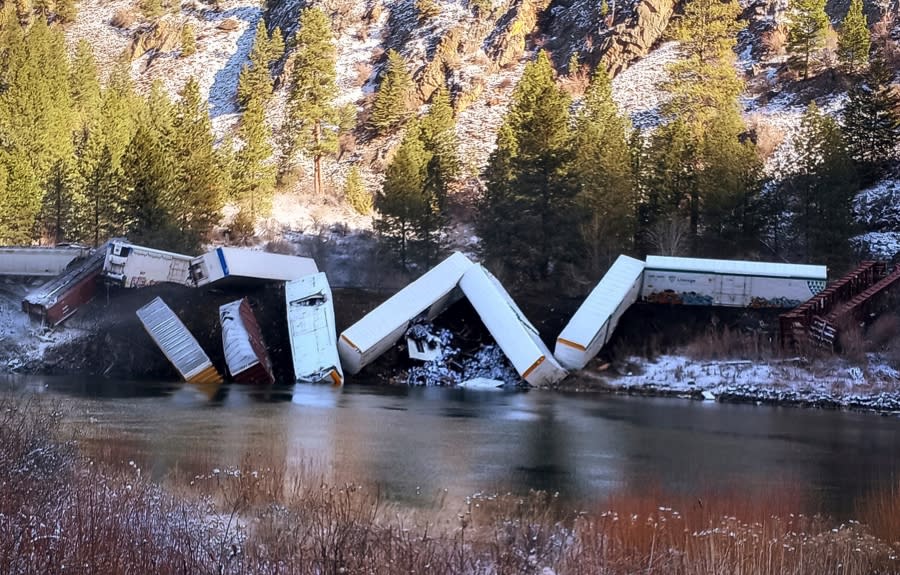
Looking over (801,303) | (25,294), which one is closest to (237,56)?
(25,294)

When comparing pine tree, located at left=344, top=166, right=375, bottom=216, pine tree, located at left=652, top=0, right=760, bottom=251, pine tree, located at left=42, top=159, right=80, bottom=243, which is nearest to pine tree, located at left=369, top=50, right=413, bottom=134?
pine tree, located at left=344, top=166, right=375, bottom=216

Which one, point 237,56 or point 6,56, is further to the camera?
Result: point 237,56

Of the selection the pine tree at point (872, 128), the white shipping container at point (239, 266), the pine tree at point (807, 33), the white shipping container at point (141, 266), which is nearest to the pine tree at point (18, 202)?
the white shipping container at point (141, 266)

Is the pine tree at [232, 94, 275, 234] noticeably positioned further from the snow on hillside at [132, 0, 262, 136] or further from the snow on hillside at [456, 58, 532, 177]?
the snow on hillside at [132, 0, 262, 136]

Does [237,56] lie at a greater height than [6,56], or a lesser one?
greater

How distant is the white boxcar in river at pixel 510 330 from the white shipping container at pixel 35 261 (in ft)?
56.3

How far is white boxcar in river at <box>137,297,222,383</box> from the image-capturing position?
32.3m

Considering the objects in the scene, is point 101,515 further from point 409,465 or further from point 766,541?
point 409,465

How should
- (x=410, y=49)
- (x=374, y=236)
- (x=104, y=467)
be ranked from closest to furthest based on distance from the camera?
(x=104, y=467), (x=374, y=236), (x=410, y=49)

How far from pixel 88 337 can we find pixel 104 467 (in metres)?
25.2

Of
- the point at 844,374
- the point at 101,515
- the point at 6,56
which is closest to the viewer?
the point at 101,515

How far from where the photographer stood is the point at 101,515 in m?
8.51

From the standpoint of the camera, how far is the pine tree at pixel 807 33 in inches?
2606

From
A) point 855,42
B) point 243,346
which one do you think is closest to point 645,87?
point 855,42
